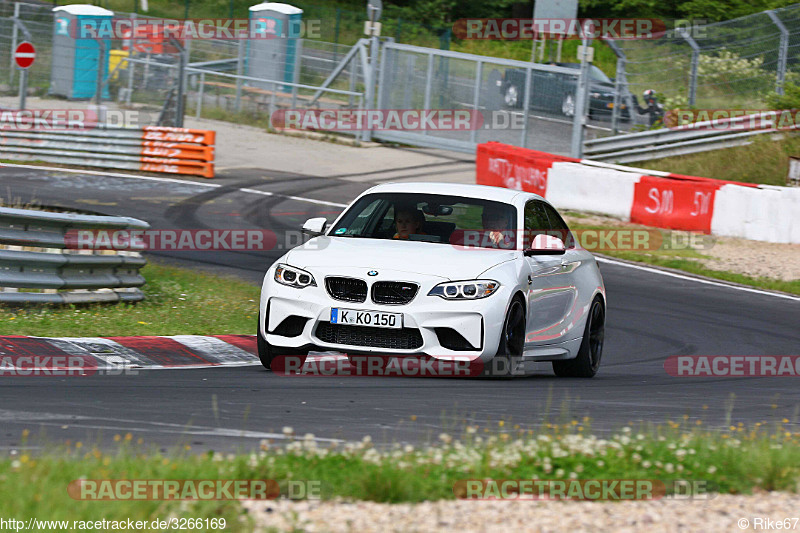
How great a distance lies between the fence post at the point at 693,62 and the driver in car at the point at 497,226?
1729 centimetres

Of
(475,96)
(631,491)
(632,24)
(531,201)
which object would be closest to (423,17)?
(632,24)

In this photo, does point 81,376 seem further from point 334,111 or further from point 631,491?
point 334,111

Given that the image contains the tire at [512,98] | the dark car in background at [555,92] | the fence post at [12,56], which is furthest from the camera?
the fence post at [12,56]

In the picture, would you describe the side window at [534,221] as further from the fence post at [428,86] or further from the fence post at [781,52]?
the fence post at [428,86]

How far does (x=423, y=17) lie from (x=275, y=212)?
113 ft

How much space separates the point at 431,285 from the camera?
8422 mm

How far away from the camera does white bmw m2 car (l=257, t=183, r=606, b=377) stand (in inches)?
331

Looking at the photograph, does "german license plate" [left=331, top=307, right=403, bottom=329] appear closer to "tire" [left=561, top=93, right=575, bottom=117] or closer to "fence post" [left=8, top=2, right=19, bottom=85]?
"tire" [left=561, top=93, right=575, bottom=117]

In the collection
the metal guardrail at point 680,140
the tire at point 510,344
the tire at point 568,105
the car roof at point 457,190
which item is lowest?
the tire at point 510,344

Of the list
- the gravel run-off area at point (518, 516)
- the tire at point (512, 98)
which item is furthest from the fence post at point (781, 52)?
the gravel run-off area at point (518, 516)

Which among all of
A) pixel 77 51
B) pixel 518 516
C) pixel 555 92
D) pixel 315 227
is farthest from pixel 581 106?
pixel 518 516

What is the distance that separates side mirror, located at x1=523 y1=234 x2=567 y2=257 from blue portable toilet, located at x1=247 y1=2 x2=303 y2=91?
82.0 ft

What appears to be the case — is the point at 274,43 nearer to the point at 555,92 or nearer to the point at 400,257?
the point at 555,92

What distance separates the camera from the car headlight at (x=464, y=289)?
8.44 meters
